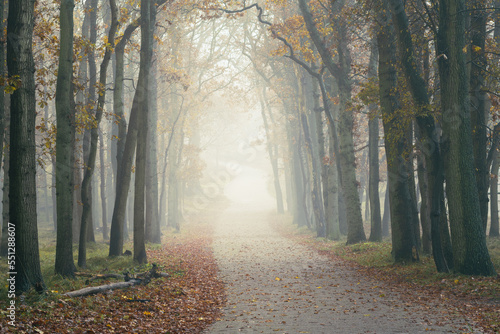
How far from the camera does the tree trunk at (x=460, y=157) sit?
31.2ft

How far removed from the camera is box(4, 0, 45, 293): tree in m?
7.16

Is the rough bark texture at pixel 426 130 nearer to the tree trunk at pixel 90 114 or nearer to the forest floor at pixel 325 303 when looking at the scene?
the forest floor at pixel 325 303

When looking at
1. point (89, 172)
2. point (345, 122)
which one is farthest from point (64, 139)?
point (345, 122)

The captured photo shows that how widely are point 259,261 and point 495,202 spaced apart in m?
12.6

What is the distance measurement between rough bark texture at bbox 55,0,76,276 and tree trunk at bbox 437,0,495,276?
8.60 m

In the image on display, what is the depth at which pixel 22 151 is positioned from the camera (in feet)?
23.6

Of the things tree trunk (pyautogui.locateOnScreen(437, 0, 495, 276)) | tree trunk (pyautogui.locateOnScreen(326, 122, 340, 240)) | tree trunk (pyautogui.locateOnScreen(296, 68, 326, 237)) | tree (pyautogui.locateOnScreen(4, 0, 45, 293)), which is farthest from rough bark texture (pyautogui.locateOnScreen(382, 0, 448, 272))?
tree trunk (pyautogui.locateOnScreen(296, 68, 326, 237))

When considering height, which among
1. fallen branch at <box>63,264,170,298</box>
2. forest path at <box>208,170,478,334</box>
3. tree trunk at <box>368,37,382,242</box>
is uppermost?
tree trunk at <box>368,37,382,242</box>

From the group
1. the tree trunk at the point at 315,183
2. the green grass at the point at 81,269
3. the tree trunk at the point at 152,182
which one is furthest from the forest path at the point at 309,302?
the tree trunk at the point at 315,183

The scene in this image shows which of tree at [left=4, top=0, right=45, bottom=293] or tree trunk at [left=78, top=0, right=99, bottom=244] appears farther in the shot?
tree trunk at [left=78, top=0, right=99, bottom=244]

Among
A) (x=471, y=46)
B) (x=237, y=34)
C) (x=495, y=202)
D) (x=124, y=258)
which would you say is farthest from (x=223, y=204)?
(x=471, y=46)

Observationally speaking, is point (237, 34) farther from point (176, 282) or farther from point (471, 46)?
point (176, 282)

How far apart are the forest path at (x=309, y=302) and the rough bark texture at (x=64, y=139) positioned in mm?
4081

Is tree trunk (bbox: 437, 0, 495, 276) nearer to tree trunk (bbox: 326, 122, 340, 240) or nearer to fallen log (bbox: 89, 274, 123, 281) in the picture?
fallen log (bbox: 89, 274, 123, 281)
